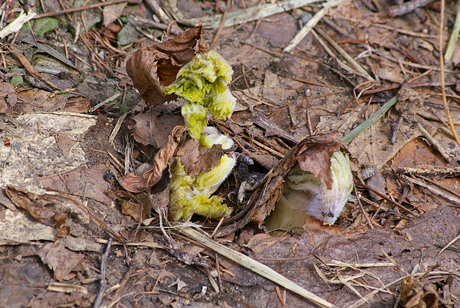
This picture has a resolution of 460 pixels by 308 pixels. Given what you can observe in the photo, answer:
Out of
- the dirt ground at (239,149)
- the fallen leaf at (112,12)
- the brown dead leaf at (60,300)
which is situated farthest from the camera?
the fallen leaf at (112,12)

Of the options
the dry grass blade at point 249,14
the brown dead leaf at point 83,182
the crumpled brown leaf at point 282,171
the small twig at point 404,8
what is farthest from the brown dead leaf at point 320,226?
the small twig at point 404,8

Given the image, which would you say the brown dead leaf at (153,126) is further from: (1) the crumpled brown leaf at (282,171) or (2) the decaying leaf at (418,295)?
(2) the decaying leaf at (418,295)

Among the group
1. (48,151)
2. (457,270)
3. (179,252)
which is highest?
(48,151)

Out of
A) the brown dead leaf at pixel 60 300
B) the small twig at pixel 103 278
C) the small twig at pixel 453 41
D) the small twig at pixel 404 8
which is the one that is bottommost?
the small twig at pixel 453 41

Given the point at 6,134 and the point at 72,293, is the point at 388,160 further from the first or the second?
the point at 6,134

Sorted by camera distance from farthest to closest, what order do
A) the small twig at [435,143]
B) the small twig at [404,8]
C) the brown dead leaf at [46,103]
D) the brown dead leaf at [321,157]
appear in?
the small twig at [404,8], the small twig at [435,143], the brown dead leaf at [46,103], the brown dead leaf at [321,157]

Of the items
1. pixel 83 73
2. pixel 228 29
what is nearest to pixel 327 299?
pixel 83 73

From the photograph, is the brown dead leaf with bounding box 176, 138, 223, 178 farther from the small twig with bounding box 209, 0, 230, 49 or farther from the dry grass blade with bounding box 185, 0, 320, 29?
the dry grass blade with bounding box 185, 0, 320, 29
